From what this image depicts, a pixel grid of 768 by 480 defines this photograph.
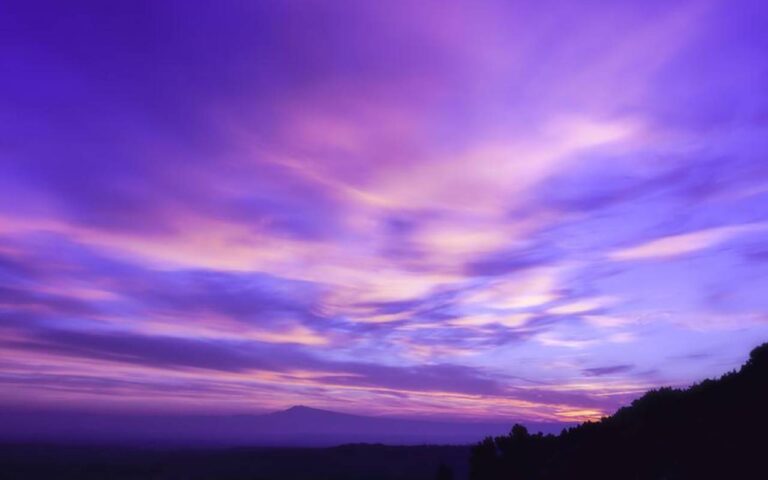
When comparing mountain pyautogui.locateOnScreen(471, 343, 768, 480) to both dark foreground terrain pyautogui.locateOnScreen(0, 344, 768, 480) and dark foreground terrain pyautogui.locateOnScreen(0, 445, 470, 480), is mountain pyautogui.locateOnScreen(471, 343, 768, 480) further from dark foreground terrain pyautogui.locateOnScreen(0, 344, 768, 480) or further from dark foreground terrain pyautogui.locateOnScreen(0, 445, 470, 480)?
dark foreground terrain pyautogui.locateOnScreen(0, 445, 470, 480)

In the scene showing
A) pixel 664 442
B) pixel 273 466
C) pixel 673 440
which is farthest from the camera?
pixel 273 466

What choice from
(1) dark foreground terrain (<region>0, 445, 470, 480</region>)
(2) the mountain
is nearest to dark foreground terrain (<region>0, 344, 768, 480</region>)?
(2) the mountain

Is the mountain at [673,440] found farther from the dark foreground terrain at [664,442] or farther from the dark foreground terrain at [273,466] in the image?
the dark foreground terrain at [273,466]

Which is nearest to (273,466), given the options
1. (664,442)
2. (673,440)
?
(664,442)

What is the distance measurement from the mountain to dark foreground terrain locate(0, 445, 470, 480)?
50091mm

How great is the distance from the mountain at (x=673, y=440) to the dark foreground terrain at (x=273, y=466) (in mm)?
50091

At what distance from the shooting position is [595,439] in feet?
81.9

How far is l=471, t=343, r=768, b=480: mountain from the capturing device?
706 inches

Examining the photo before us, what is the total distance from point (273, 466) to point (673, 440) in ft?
286

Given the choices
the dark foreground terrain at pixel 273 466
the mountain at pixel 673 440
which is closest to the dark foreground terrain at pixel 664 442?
the mountain at pixel 673 440

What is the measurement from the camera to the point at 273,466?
3839 inches

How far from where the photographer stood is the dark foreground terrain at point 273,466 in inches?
3317

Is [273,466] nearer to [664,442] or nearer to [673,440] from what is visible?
[664,442]

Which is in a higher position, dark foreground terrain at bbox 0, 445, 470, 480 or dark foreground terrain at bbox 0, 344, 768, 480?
dark foreground terrain at bbox 0, 344, 768, 480
